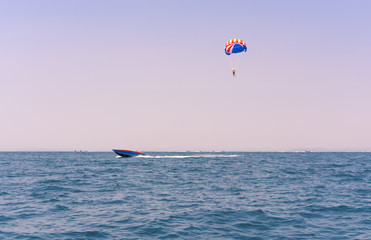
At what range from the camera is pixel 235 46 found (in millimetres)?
50250

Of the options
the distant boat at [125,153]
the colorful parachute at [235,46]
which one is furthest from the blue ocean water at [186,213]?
the distant boat at [125,153]

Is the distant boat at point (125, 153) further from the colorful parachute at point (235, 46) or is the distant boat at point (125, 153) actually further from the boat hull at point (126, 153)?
the colorful parachute at point (235, 46)

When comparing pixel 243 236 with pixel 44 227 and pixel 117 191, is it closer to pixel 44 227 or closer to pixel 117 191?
pixel 44 227

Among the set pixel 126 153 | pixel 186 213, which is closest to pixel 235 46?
pixel 186 213

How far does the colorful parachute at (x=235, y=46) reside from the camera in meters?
49.7

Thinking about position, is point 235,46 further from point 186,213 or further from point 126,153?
point 126,153

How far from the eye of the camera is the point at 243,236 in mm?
11766

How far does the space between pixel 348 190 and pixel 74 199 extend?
75.8ft

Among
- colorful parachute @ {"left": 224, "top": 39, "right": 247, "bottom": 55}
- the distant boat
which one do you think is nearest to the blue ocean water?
colorful parachute @ {"left": 224, "top": 39, "right": 247, "bottom": 55}

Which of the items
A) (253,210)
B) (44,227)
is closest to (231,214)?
(253,210)

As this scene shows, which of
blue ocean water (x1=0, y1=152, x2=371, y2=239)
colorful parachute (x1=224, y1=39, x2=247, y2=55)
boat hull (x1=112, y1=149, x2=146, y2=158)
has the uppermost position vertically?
colorful parachute (x1=224, y1=39, x2=247, y2=55)

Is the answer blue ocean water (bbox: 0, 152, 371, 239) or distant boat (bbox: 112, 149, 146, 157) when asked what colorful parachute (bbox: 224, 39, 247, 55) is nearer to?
blue ocean water (bbox: 0, 152, 371, 239)

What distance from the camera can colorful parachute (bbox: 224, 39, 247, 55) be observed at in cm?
4972

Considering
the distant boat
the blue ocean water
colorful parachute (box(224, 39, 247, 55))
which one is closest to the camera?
the blue ocean water
